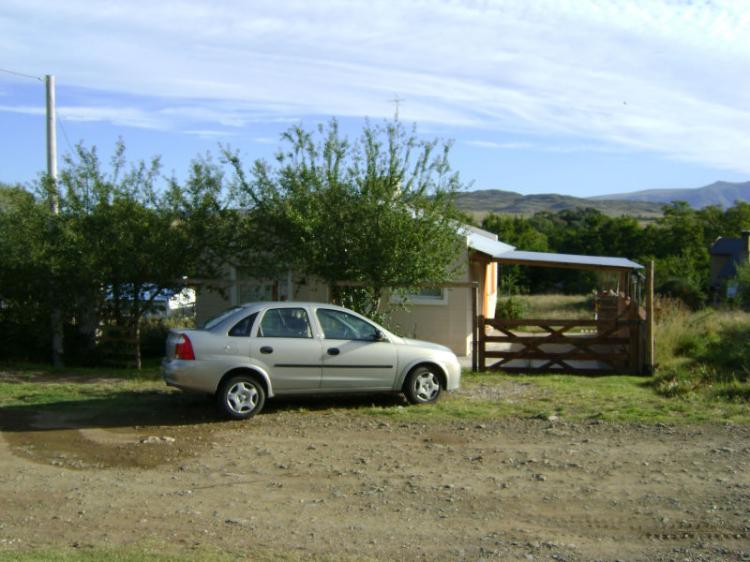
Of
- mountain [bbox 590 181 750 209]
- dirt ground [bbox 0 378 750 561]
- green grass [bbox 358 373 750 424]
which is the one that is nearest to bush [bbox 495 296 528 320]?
green grass [bbox 358 373 750 424]

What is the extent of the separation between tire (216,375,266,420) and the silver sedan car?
0.04ft

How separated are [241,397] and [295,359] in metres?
0.82

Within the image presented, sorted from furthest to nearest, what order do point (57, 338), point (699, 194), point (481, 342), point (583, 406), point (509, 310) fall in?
point (699, 194) → point (509, 310) → point (57, 338) → point (481, 342) → point (583, 406)

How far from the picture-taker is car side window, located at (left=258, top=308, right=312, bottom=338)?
35.3 feet

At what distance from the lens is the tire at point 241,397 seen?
1037 centimetres

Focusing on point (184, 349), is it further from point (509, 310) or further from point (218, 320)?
point (509, 310)

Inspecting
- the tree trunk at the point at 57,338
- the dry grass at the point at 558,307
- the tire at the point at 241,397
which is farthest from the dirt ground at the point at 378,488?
the dry grass at the point at 558,307

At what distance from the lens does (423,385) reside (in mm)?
11406

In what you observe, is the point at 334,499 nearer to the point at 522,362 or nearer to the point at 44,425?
the point at 44,425

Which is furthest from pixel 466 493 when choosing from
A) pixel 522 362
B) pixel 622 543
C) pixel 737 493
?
pixel 522 362

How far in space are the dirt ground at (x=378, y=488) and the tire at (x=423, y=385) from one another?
3.48 feet

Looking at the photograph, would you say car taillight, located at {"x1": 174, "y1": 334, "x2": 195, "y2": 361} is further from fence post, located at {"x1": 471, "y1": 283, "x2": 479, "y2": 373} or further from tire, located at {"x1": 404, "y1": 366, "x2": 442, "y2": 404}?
fence post, located at {"x1": 471, "y1": 283, "x2": 479, "y2": 373}

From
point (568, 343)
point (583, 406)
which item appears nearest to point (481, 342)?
point (568, 343)

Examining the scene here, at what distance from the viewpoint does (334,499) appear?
7.10 m
